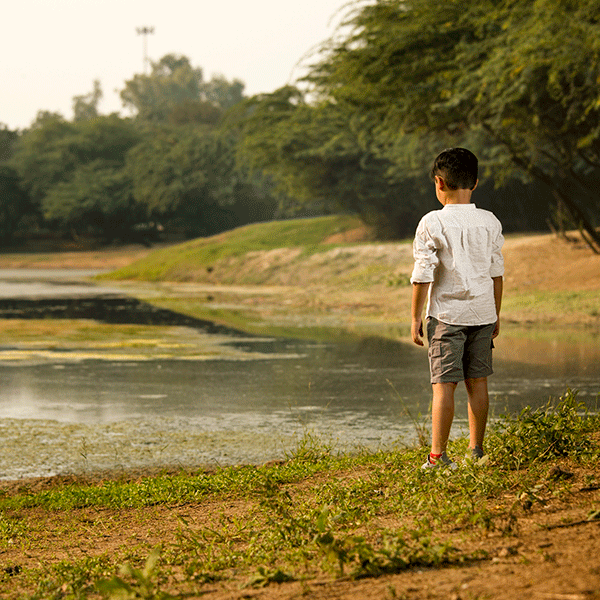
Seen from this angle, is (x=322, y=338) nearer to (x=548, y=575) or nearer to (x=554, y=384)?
(x=554, y=384)

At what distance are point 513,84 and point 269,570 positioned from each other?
14.9 metres

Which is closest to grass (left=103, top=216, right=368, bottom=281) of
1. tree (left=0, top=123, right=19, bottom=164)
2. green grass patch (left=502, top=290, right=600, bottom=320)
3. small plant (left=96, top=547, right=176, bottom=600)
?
green grass patch (left=502, top=290, right=600, bottom=320)

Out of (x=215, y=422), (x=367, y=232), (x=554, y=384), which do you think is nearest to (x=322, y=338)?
(x=554, y=384)

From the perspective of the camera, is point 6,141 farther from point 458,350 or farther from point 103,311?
point 458,350

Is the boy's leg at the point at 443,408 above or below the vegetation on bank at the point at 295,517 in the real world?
above

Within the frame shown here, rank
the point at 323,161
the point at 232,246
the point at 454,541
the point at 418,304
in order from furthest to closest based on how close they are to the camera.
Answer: the point at 323,161, the point at 232,246, the point at 418,304, the point at 454,541

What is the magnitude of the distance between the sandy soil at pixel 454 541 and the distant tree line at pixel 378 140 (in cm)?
1179

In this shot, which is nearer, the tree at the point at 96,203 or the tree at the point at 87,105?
the tree at the point at 96,203

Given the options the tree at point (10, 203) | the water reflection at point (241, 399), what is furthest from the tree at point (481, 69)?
the tree at point (10, 203)

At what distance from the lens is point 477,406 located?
5086 millimetres

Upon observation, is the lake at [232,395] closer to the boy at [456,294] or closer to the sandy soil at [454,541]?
the sandy soil at [454,541]

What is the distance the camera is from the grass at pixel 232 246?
35000mm

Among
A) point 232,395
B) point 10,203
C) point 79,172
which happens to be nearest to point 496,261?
point 232,395

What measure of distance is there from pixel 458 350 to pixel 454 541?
1465 mm
